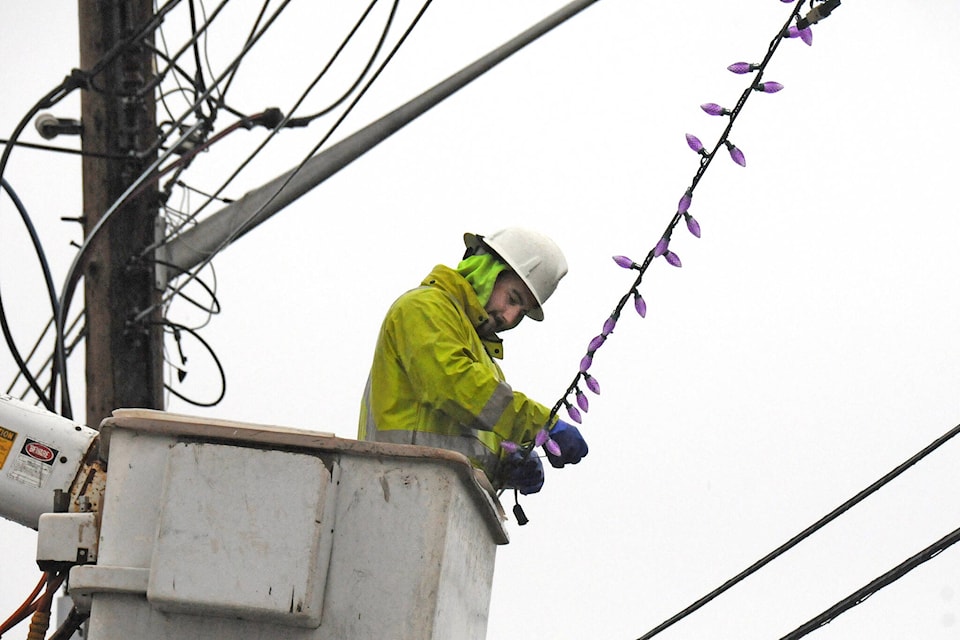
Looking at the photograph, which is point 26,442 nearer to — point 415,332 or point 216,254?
point 415,332

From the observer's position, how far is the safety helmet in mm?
5512

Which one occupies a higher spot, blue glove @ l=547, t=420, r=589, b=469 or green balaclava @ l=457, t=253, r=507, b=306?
green balaclava @ l=457, t=253, r=507, b=306

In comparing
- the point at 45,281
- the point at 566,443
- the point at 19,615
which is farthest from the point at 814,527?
the point at 45,281

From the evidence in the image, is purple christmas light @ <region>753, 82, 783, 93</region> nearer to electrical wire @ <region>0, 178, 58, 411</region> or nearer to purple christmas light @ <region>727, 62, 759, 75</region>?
purple christmas light @ <region>727, 62, 759, 75</region>

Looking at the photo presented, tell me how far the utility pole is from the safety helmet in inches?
122

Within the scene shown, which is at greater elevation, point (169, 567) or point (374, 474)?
point (374, 474)

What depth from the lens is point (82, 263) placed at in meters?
8.19

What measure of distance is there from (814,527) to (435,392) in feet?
A: 3.81

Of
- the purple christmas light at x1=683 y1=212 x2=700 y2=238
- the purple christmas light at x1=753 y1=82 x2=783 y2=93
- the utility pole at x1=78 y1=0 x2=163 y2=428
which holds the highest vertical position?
the utility pole at x1=78 y1=0 x2=163 y2=428

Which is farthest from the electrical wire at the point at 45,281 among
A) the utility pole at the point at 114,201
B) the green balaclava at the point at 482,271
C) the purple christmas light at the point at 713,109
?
the purple christmas light at the point at 713,109

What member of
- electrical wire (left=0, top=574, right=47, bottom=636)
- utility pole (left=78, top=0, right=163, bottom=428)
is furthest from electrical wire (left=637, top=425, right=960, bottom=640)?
utility pole (left=78, top=0, right=163, bottom=428)

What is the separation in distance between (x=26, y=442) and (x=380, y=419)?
1100mm

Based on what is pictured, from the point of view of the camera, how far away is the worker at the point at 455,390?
190 inches

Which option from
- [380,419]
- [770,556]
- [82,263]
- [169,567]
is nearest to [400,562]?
[169,567]
